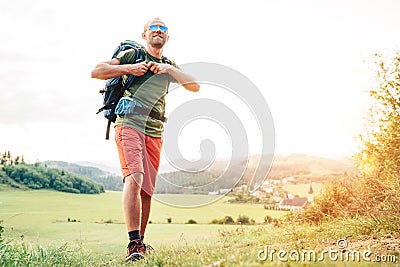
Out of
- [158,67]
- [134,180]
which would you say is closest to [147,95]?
[158,67]

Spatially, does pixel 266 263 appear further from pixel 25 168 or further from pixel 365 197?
pixel 25 168

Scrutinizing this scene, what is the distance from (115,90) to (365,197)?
380cm

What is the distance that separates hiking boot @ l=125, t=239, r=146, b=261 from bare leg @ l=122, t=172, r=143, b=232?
0.15 m

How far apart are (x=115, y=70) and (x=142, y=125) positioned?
669 millimetres

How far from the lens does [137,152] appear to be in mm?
5121

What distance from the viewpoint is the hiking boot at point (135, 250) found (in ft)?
15.9

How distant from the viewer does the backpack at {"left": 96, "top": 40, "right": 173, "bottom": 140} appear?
213 inches

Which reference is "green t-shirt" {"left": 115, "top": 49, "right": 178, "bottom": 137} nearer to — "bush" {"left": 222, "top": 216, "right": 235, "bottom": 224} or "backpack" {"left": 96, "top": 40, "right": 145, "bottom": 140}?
"backpack" {"left": 96, "top": 40, "right": 145, "bottom": 140}

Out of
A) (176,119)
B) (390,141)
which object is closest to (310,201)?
(390,141)

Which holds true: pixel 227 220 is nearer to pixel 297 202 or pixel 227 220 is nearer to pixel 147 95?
pixel 297 202

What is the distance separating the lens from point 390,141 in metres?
7.57

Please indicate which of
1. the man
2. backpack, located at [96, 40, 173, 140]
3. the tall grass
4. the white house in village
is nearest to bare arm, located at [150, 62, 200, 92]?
the man

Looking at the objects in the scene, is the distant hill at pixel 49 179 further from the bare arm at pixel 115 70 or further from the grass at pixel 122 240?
the bare arm at pixel 115 70

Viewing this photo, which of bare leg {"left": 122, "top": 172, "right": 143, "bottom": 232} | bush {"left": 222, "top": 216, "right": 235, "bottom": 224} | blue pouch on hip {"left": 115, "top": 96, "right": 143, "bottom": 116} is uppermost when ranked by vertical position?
blue pouch on hip {"left": 115, "top": 96, "right": 143, "bottom": 116}
